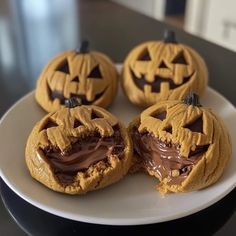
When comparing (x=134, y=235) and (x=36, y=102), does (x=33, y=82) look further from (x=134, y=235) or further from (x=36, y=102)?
(x=134, y=235)

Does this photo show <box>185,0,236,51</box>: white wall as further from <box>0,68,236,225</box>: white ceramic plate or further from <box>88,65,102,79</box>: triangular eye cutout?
<box>0,68,236,225</box>: white ceramic plate

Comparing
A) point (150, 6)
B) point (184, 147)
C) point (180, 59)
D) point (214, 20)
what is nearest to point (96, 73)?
point (180, 59)

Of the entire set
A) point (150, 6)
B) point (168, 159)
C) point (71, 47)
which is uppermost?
point (168, 159)

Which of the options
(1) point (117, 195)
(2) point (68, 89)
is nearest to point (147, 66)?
(2) point (68, 89)

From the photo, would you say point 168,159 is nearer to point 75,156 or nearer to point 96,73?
point 75,156

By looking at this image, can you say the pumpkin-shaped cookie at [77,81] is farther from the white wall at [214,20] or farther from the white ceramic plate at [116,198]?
the white wall at [214,20]

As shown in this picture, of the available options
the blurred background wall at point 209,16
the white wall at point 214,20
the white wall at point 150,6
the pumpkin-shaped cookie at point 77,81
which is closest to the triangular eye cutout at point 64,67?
the pumpkin-shaped cookie at point 77,81
